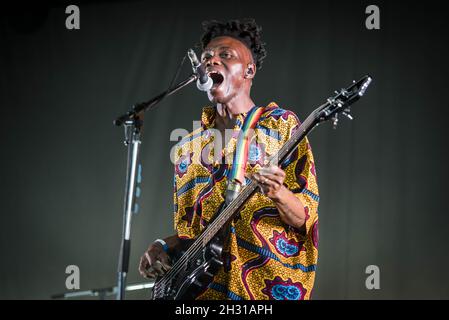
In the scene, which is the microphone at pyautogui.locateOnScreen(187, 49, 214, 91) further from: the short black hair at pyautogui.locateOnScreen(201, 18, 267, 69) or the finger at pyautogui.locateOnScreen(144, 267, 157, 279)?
the finger at pyautogui.locateOnScreen(144, 267, 157, 279)

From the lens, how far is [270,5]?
12.8ft

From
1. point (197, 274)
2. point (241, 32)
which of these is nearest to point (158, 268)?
point (197, 274)

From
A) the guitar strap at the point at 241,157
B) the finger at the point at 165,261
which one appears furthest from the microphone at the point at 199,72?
the finger at the point at 165,261

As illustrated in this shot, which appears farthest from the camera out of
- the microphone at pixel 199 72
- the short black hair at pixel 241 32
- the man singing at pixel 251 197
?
the short black hair at pixel 241 32

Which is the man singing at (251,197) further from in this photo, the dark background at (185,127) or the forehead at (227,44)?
the dark background at (185,127)

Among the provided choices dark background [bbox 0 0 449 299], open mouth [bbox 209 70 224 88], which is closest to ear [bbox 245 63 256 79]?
open mouth [bbox 209 70 224 88]

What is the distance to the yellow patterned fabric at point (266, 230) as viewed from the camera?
1.86 m

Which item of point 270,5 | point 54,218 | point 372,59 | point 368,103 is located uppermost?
point 270,5

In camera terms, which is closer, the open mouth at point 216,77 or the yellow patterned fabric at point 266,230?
the yellow patterned fabric at point 266,230

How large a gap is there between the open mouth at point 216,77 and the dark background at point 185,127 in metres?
1.50
